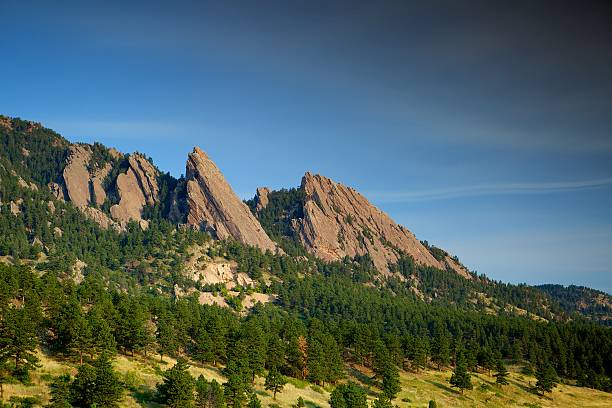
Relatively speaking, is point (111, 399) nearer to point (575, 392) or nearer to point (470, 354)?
point (470, 354)

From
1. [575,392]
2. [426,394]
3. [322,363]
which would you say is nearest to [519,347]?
[575,392]

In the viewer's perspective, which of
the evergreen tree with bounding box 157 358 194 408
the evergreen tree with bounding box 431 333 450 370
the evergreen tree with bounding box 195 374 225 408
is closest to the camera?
the evergreen tree with bounding box 157 358 194 408

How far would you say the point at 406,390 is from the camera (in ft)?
376

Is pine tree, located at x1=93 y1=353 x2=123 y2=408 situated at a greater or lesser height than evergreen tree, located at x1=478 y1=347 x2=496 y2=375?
lesser

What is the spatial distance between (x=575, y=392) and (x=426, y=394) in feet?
176

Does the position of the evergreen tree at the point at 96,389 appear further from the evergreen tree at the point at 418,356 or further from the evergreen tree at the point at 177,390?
the evergreen tree at the point at 418,356

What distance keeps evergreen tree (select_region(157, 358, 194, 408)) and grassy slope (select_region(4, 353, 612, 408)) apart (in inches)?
108

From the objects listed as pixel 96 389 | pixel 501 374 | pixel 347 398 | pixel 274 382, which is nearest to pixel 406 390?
pixel 347 398

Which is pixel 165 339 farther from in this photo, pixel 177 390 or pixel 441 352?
pixel 441 352

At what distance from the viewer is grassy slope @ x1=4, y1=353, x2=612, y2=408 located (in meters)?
74.5

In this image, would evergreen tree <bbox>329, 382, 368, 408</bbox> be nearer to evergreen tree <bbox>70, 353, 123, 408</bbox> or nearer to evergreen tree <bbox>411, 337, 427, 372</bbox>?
evergreen tree <bbox>70, 353, 123, 408</bbox>

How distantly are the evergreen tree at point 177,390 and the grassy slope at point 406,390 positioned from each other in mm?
2752

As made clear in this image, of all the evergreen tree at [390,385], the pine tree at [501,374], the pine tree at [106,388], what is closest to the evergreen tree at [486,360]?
the pine tree at [501,374]

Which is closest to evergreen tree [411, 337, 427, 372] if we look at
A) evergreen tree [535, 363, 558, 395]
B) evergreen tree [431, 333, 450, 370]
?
evergreen tree [431, 333, 450, 370]
